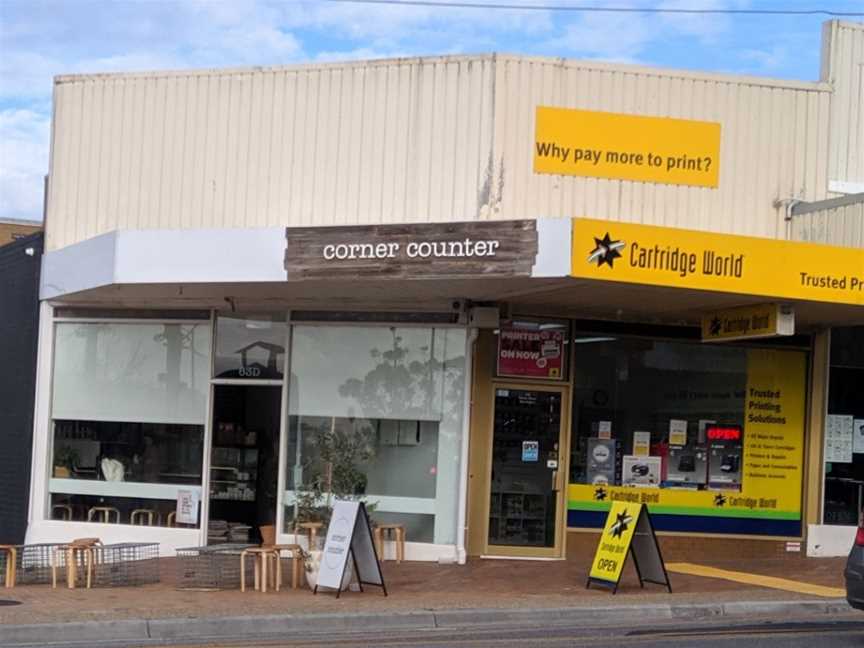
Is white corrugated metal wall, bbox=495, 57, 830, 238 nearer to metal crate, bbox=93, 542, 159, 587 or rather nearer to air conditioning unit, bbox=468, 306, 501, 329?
air conditioning unit, bbox=468, 306, 501, 329

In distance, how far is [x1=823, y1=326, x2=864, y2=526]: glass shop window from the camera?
18.3m

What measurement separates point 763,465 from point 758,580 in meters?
2.79

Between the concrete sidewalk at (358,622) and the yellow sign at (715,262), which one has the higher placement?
the yellow sign at (715,262)

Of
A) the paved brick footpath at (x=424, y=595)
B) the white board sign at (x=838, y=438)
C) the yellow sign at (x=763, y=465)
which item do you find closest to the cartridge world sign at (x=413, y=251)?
the paved brick footpath at (x=424, y=595)

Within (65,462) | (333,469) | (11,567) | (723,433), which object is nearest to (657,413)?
(723,433)

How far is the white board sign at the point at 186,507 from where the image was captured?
1781 cm

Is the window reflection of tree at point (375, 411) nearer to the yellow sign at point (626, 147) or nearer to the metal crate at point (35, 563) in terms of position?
the yellow sign at point (626, 147)

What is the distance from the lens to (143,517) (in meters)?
18.1

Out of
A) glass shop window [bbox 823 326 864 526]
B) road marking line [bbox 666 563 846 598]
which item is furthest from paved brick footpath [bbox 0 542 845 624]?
glass shop window [bbox 823 326 864 526]

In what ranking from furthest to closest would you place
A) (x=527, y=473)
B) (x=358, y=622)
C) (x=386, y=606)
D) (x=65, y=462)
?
(x=65, y=462) → (x=527, y=473) → (x=386, y=606) → (x=358, y=622)

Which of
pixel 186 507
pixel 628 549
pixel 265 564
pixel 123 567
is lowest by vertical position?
pixel 123 567

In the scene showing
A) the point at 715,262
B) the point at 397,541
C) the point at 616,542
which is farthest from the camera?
the point at 397,541

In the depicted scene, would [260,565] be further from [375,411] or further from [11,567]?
[375,411]

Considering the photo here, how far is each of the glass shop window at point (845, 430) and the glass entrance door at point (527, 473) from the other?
398 centimetres
